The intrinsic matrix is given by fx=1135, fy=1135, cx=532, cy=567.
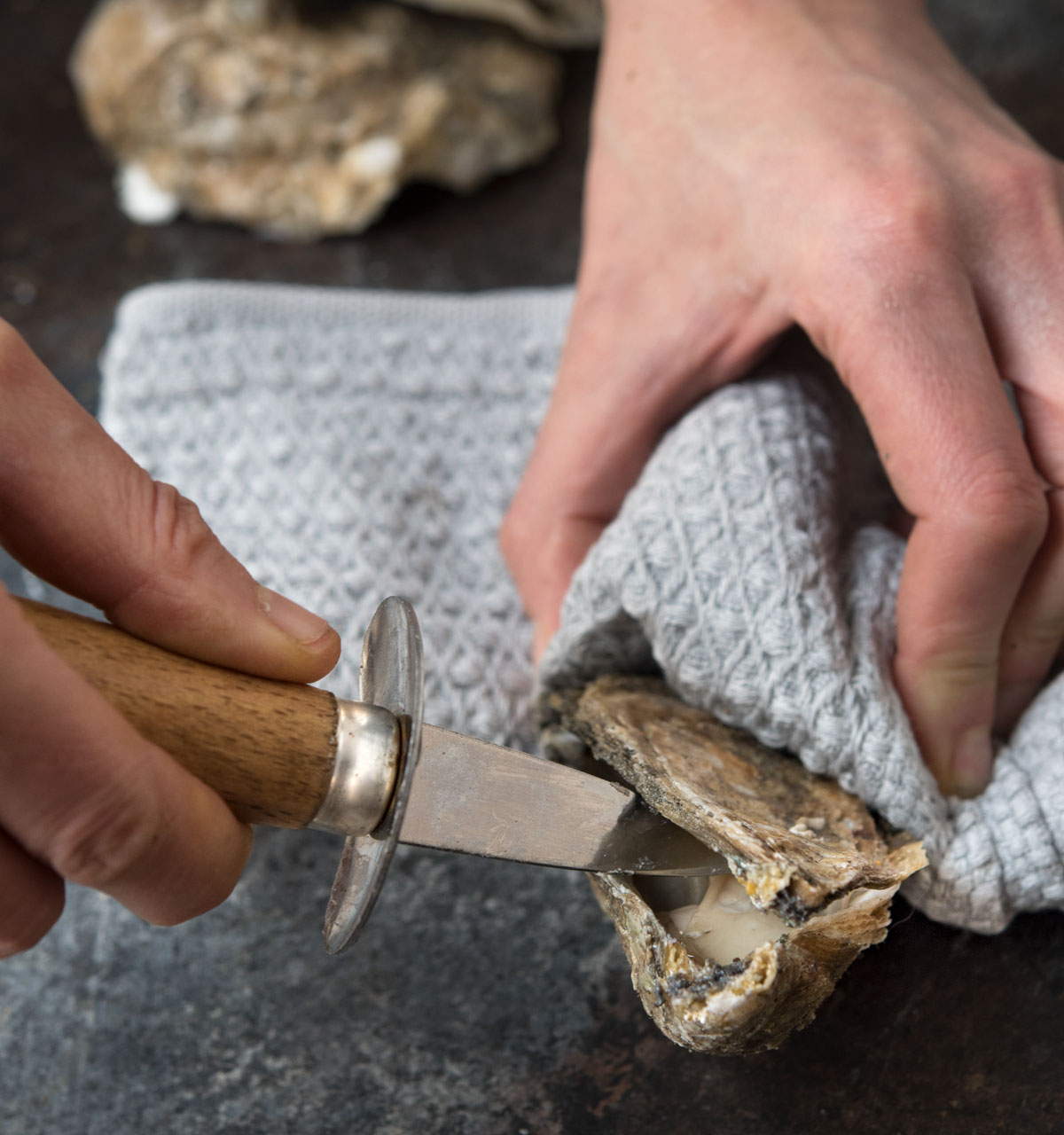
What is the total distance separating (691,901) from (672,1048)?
0.10m

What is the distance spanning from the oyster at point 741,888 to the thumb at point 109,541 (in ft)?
0.53

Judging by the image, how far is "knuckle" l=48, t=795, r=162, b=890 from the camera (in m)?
0.39

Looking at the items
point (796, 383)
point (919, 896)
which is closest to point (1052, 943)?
point (919, 896)

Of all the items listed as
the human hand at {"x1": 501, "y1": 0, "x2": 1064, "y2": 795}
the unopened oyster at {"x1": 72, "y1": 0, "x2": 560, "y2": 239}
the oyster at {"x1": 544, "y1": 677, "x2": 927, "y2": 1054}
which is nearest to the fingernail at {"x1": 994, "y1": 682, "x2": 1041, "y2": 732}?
the human hand at {"x1": 501, "y1": 0, "x2": 1064, "y2": 795}

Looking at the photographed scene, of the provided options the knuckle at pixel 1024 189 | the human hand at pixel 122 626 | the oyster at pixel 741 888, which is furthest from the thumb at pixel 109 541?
the knuckle at pixel 1024 189

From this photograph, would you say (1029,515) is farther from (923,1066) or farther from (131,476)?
(131,476)

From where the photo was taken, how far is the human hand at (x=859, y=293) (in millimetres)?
521

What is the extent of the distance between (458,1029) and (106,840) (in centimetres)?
26

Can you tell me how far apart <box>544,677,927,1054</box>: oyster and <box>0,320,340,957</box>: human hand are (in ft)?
0.51

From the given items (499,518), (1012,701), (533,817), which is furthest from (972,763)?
(499,518)

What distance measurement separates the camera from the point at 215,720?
0.41m

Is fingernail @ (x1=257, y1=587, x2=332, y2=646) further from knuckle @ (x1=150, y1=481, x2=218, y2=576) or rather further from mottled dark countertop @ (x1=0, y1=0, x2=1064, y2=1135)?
mottled dark countertop @ (x1=0, y1=0, x2=1064, y2=1135)

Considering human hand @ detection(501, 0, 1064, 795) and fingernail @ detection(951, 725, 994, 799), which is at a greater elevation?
human hand @ detection(501, 0, 1064, 795)

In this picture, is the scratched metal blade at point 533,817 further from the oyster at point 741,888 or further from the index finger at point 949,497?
the index finger at point 949,497
